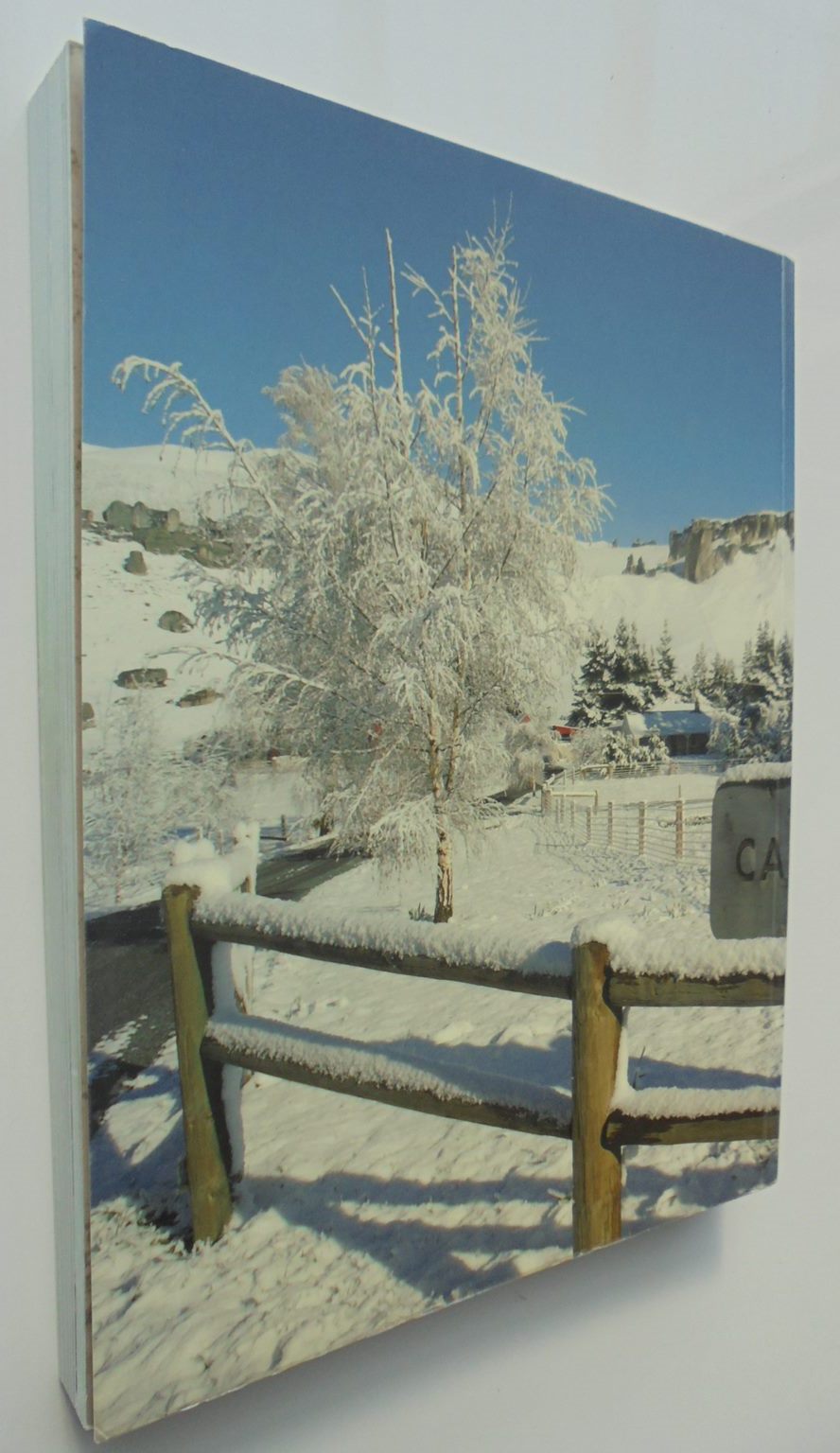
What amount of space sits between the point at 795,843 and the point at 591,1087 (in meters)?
0.59

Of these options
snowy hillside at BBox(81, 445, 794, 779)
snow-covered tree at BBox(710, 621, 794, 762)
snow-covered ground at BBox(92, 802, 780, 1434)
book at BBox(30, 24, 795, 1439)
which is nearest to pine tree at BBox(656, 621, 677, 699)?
book at BBox(30, 24, 795, 1439)

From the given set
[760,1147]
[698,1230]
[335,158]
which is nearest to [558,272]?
[335,158]

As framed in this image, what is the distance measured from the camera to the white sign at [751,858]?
168cm

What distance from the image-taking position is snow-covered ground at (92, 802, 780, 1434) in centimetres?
120

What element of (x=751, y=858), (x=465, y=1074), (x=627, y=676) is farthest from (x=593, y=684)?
(x=465, y=1074)

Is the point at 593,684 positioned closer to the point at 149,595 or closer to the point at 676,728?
the point at 676,728

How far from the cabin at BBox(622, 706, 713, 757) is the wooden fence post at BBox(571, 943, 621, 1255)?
0.30 metres

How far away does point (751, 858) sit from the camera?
68.0 inches

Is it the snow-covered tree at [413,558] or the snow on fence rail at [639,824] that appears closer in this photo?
the snow-covered tree at [413,558]

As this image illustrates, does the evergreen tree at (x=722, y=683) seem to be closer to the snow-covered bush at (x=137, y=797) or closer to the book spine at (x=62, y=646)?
the snow-covered bush at (x=137, y=797)

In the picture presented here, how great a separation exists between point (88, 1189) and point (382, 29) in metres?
1.41

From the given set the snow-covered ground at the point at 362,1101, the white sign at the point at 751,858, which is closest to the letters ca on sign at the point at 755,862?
the white sign at the point at 751,858

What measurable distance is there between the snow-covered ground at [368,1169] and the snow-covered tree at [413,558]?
12cm

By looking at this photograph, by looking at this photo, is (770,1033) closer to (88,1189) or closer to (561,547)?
(561,547)
